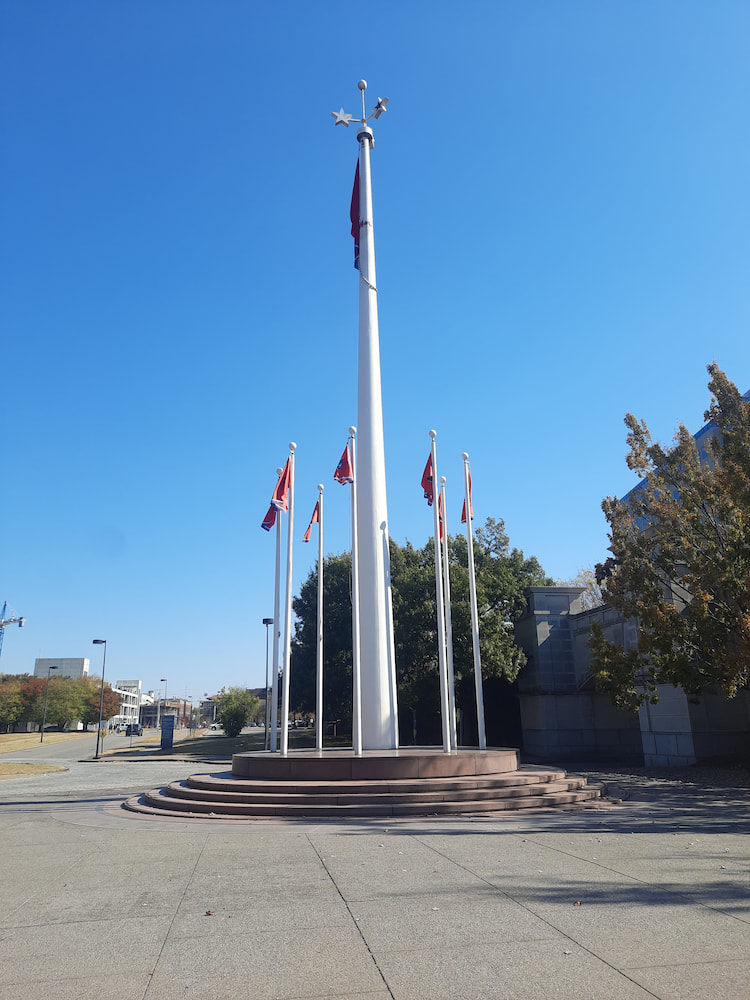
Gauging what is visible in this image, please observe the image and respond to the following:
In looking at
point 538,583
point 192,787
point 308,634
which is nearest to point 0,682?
point 308,634

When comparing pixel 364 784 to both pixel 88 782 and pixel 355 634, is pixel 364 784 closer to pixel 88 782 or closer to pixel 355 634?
pixel 355 634

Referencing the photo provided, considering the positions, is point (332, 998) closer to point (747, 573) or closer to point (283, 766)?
point (283, 766)

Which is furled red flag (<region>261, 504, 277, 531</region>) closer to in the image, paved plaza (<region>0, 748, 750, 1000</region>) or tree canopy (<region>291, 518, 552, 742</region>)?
paved plaza (<region>0, 748, 750, 1000</region>)

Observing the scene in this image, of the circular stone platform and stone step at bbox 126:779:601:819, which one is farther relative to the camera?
the circular stone platform

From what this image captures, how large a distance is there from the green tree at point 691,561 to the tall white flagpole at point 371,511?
7211 mm

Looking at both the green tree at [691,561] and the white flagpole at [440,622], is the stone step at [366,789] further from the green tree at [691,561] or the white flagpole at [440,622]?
the green tree at [691,561]

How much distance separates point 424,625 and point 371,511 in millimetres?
18868

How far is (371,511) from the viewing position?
22.1 metres

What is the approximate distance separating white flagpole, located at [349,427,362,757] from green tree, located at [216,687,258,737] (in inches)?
1914

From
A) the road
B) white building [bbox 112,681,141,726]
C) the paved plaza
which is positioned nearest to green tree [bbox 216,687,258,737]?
the road

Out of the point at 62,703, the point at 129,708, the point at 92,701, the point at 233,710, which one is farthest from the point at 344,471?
the point at 129,708

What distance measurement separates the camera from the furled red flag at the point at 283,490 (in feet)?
66.2

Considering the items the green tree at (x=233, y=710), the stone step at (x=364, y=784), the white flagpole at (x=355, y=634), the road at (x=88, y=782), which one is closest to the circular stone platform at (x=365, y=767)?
the stone step at (x=364, y=784)

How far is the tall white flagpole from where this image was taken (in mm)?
20625
